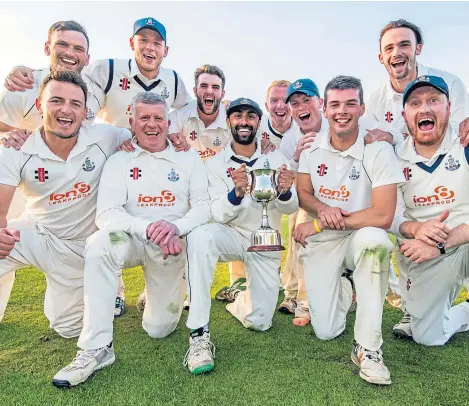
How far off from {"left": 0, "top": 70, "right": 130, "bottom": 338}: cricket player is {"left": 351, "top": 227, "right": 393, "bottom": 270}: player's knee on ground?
8.49ft

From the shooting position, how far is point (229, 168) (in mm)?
5020

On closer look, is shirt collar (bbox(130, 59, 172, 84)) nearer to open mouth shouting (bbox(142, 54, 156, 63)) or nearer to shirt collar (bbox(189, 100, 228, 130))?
open mouth shouting (bbox(142, 54, 156, 63))

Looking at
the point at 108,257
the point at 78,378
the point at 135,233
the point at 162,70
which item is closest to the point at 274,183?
the point at 135,233

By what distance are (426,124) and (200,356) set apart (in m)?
2.86

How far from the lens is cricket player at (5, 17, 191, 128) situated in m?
5.74

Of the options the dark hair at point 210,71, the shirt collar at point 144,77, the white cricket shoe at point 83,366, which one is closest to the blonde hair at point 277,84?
the dark hair at point 210,71

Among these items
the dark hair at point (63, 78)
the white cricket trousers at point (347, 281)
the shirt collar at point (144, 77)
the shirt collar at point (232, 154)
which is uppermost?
the shirt collar at point (144, 77)

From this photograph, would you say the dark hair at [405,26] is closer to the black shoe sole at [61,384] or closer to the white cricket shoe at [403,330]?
the white cricket shoe at [403,330]

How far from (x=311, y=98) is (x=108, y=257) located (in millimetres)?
3130

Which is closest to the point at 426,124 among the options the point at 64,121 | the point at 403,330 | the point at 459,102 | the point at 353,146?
the point at 353,146

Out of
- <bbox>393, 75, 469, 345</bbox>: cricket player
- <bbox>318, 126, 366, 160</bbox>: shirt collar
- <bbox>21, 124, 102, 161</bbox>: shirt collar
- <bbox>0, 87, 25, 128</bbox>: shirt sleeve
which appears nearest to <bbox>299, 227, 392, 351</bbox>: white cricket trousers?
<bbox>393, 75, 469, 345</bbox>: cricket player

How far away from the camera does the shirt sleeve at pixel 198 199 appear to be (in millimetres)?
4396

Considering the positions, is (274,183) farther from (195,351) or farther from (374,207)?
(195,351)

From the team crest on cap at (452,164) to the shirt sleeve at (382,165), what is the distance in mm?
421
